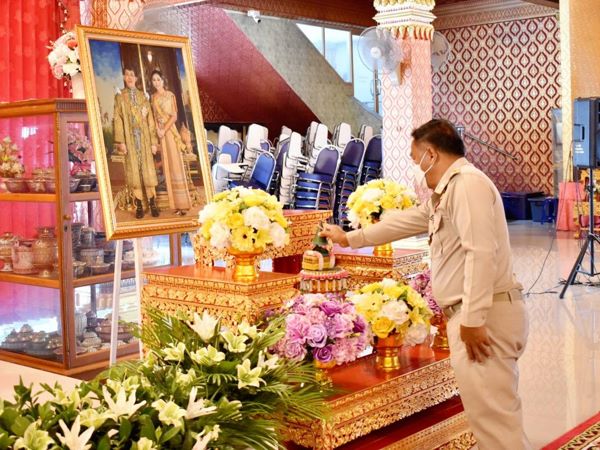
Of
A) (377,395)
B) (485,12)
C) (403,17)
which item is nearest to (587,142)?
(403,17)

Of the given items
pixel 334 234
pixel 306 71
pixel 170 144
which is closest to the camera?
pixel 334 234

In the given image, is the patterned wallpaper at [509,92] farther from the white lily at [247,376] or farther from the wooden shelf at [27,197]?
the white lily at [247,376]

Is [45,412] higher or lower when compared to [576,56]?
lower

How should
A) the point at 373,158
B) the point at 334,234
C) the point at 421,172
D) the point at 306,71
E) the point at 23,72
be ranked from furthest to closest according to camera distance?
1. the point at 306,71
2. the point at 373,158
3. the point at 23,72
4. the point at 334,234
5. the point at 421,172

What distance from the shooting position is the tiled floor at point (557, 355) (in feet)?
16.4

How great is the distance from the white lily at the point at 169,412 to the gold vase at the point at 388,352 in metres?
2.14

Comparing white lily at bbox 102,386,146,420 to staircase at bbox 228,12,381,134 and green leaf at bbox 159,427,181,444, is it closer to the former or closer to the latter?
green leaf at bbox 159,427,181,444

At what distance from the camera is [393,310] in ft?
12.8

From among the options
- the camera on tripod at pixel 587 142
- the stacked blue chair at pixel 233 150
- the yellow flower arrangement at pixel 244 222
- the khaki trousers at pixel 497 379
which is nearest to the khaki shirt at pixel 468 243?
the khaki trousers at pixel 497 379

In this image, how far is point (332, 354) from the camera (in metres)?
3.55

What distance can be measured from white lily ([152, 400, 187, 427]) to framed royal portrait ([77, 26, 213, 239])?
3.03m

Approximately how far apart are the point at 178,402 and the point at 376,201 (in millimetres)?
3067

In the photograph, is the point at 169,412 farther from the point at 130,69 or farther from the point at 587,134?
the point at 587,134

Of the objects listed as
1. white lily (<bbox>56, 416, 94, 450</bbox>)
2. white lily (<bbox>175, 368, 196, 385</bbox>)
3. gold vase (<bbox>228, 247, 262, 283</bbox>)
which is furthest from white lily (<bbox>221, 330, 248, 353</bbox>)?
gold vase (<bbox>228, 247, 262, 283</bbox>)
